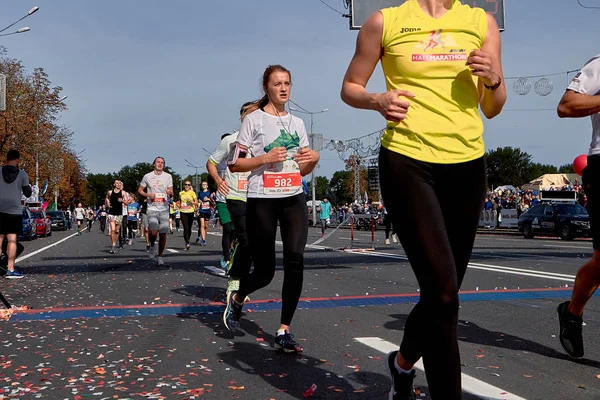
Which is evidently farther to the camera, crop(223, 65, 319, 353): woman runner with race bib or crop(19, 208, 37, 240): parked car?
crop(19, 208, 37, 240): parked car

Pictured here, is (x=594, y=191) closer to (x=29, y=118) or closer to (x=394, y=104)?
(x=394, y=104)

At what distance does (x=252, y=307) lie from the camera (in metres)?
7.14

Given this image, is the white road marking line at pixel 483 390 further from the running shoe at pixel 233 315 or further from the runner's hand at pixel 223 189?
the runner's hand at pixel 223 189

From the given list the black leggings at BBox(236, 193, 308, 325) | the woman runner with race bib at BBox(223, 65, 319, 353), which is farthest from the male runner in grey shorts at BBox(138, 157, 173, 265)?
the black leggings at BBox(236, 193, 308, 325)

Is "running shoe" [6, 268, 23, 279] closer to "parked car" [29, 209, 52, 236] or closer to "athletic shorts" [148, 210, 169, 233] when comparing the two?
"athletic shorts" [148, 210, 169, 233]

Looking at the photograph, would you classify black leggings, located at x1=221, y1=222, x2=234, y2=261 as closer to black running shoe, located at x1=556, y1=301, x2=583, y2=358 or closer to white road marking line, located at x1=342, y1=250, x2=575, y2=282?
white road marking line, located at x1=342, y1=250, x2=575, y2=282

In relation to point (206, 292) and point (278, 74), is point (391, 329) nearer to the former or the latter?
point (278, 74)

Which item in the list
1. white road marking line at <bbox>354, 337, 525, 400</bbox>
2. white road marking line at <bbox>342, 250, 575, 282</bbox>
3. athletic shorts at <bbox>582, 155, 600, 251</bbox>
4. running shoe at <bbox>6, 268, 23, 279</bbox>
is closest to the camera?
white road marking line at <bbox>354, 337, 525, 400</bbox>

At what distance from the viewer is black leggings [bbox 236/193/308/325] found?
16.3ft

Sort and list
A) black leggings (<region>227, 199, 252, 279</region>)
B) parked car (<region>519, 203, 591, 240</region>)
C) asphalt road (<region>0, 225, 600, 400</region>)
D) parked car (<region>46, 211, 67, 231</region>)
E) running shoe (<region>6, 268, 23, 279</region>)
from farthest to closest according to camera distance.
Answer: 1. parked car (<region>46, 211, 67, 231</region>)
2. parked car (<region>519, 203, 591, 240</region>)
3. running shoe (<region>6, 268, 23, 279</region>)
4. black leggings (<region>227, 199, 252, 279</region>)
5. asphalt road (<region>0, 225, 600, 400</region>)

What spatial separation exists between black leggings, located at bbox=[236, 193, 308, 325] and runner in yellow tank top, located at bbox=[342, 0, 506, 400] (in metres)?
1.89

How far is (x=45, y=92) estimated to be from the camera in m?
44.5

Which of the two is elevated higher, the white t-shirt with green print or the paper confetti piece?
the white t-shirt with green print

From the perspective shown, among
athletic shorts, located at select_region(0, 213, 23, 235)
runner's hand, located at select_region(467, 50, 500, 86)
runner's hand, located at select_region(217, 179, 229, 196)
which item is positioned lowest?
athletic shorts, located at select_region(0, 213, 23, 235)
